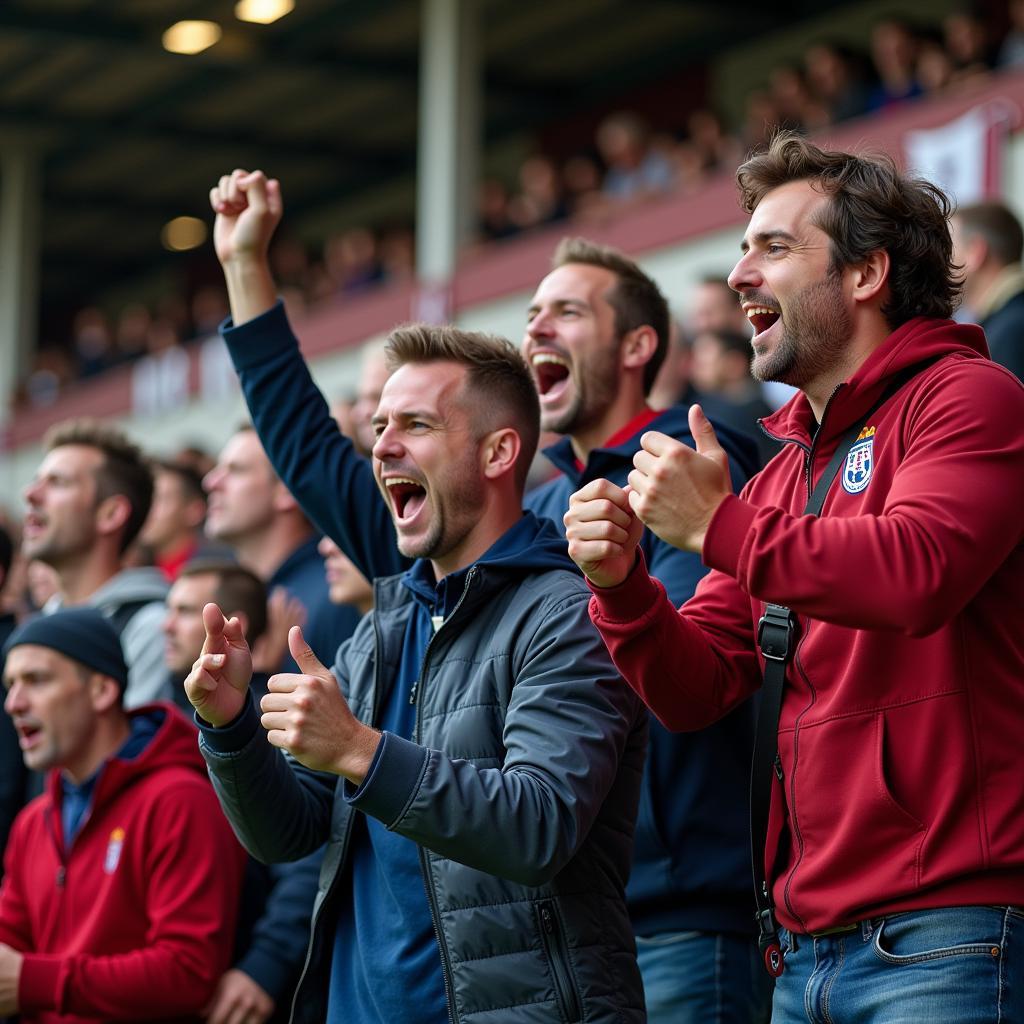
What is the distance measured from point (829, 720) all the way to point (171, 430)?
16.4 meters

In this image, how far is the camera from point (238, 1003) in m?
4.20

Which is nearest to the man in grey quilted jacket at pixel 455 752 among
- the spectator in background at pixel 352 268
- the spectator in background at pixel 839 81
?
the spectator in background at pixel 839 81

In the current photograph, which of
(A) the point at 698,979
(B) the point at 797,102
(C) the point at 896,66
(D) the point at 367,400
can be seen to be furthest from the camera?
(B) the point at 797,102

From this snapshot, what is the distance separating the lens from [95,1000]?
13.3 ft

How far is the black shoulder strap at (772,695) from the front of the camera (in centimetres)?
274

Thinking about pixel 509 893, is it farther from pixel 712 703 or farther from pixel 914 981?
pixel 914 981

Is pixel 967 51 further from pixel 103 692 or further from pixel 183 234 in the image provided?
pixel 183 234

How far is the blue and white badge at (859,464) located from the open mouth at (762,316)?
0.27 m

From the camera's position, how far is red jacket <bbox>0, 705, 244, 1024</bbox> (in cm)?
407

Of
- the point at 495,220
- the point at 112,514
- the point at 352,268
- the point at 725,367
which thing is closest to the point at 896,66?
the point at 495,220

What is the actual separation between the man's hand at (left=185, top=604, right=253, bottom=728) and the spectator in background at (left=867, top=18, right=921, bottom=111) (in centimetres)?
852

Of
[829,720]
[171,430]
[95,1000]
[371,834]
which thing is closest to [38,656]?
[95,1000]

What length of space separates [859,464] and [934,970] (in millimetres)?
800

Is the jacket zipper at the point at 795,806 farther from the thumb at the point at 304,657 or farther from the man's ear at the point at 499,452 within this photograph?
the man's ear at the point at 499,452
